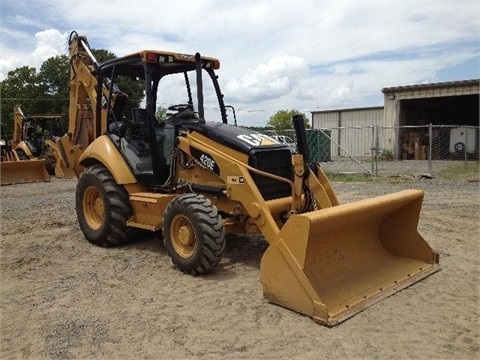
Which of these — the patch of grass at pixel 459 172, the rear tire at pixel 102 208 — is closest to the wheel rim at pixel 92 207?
the rear tire at pixel 102 208

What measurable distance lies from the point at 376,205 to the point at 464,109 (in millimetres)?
31600

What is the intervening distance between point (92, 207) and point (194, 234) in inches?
103

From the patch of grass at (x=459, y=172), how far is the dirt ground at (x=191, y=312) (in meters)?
9.68

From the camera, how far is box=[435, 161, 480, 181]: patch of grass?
1596cm

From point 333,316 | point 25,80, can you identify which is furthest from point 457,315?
point 25,80

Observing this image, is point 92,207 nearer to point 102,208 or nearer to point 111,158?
point 102,208

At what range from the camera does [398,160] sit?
83.6 ft

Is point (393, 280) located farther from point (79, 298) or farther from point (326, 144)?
point (326, 144)

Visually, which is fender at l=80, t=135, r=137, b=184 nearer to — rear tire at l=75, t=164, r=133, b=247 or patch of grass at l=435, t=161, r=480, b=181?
rear tire at l=75, t=164, r=133, b=247

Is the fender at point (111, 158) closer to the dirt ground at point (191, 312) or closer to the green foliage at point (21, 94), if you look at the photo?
the dirt ground at point (191, 312)

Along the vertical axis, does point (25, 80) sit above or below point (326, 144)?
above

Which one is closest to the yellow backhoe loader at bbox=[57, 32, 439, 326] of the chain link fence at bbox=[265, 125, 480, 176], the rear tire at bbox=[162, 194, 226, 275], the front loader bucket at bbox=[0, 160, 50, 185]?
the rear tire at bbox=[162, 194, 226, 275]

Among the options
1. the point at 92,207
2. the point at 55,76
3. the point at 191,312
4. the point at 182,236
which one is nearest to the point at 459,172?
the point at 92,207

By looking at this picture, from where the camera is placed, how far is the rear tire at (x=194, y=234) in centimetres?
511
